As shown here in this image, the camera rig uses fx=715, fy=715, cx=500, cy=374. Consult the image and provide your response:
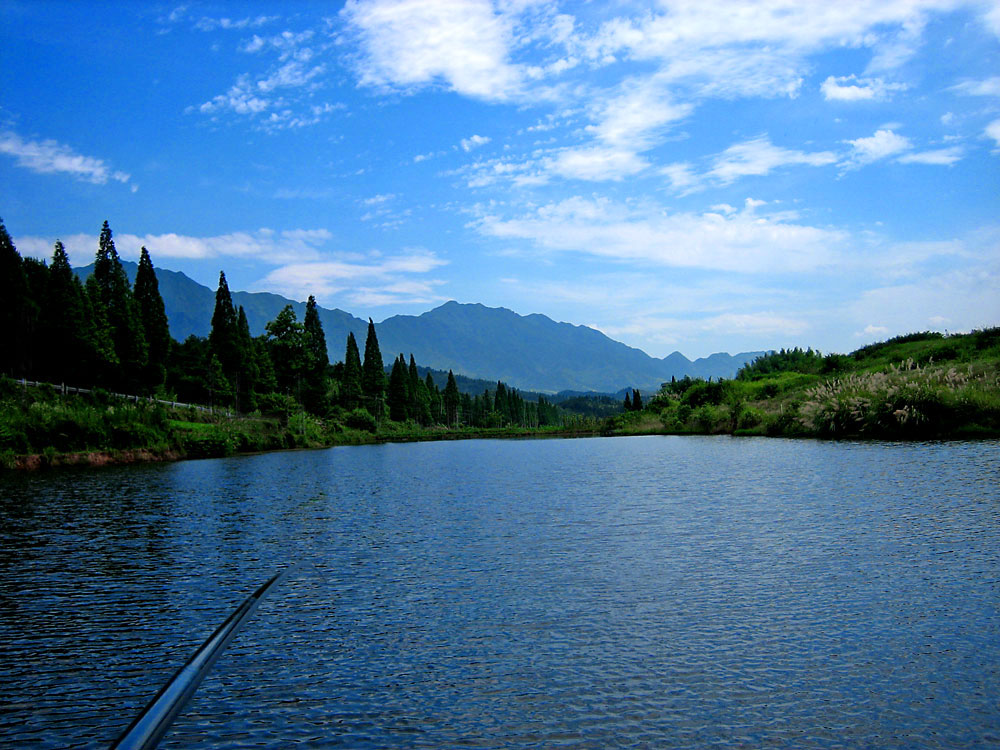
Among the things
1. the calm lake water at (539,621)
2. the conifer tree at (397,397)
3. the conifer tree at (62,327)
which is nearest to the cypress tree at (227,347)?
the conifer tree at (62,327)

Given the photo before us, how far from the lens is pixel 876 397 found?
37281 millimetres

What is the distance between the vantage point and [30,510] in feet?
75.4

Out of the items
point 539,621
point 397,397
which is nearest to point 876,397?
point 539,621

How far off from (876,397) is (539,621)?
109 feet

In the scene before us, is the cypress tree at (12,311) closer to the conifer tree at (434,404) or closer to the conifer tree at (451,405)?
the conifer tree at (434,404)

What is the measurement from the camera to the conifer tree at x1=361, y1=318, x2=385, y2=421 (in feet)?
365

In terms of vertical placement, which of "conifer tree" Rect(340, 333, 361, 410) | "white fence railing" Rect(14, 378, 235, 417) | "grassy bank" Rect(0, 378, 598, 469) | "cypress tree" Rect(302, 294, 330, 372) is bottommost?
"grassy bank" Rect(0, 378, 598, 469)

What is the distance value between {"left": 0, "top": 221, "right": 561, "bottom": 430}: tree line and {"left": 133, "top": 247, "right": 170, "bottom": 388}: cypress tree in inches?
3.9

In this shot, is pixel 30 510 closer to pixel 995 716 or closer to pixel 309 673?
pixel 309 673

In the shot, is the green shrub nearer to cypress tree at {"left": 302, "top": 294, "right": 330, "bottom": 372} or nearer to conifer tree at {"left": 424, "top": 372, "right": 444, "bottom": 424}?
cypress tree at {"left": 302, "top": 294, "right": 330, "bottom": 372}

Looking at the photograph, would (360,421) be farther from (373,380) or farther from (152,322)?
(152,322)

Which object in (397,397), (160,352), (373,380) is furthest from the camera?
(397,397)

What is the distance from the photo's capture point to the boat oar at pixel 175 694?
691 centimetres

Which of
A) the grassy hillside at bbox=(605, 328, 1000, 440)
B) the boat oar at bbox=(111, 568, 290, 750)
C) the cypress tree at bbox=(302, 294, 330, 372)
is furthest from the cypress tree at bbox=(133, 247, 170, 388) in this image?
the boat oar at bbox=(111, 568, 290, 750)
